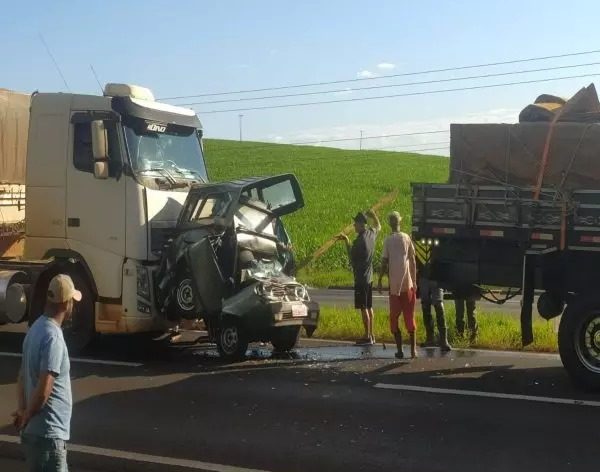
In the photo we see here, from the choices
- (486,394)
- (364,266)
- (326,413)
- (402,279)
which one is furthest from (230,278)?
(486,394)

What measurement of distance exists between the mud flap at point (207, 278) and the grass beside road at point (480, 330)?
257cm

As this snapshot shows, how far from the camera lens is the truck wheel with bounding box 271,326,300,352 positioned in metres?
11.4

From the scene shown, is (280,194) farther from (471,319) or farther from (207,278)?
(471,319)

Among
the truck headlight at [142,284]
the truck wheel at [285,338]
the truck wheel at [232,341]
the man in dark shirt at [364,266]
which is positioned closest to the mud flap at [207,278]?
the truck wheel at [232,341]

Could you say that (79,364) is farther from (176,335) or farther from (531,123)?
(531,123)

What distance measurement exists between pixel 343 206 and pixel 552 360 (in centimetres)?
3140

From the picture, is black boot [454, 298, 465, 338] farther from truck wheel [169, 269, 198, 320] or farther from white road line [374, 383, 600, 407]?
truck wheel [169, 269, 198, 320]

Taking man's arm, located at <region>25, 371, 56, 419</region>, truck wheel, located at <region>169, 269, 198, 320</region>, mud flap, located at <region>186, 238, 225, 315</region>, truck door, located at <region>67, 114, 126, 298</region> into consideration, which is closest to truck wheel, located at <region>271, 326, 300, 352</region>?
mud flap, located at <region>186, 238, 225, 315</region>

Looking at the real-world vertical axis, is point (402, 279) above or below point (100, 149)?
below

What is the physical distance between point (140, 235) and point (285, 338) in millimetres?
2162

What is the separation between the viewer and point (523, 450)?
693cm

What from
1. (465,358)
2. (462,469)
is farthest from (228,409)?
(465,358)

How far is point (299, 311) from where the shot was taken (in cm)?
1109

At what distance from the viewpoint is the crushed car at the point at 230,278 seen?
1088cm
